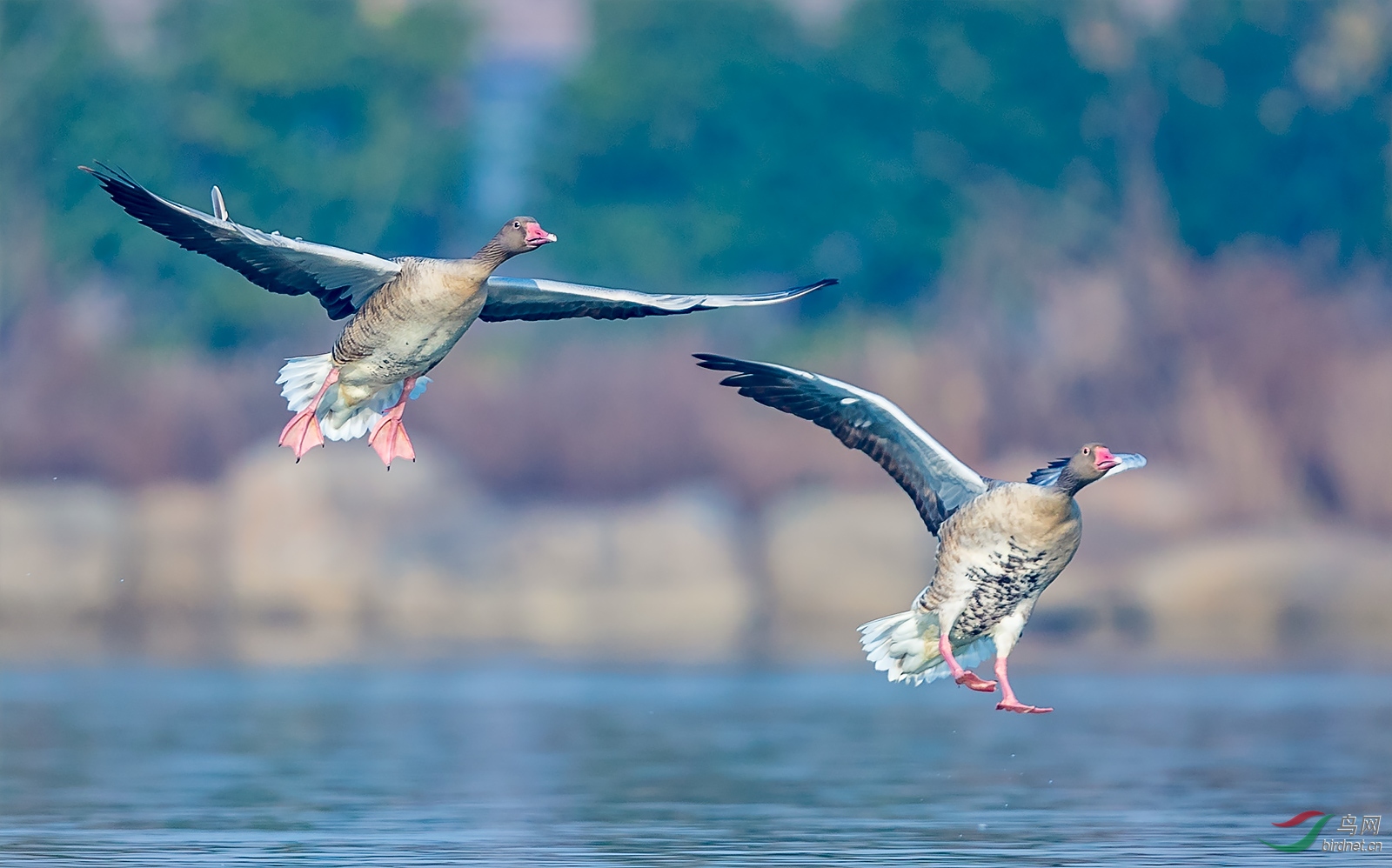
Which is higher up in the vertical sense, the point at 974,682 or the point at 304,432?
the point at 304,432

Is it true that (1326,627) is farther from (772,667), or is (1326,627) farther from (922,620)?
(922,620)

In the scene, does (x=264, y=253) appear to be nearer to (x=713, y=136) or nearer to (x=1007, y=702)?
(x=1007, y=702)

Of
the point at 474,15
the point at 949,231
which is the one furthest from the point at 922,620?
the point at 474,15

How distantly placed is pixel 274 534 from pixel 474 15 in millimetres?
34180

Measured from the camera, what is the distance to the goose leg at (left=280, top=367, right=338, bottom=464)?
16422mm

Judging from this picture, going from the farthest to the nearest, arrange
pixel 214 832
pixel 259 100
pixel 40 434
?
pixel 259 100 < pixel 40 434 < pixel 214 832

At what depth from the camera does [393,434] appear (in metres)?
16.4

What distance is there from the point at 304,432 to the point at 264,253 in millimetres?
1128

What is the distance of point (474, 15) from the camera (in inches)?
2591

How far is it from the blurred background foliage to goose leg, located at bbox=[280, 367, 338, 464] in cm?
3667

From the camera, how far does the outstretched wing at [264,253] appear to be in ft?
50.0

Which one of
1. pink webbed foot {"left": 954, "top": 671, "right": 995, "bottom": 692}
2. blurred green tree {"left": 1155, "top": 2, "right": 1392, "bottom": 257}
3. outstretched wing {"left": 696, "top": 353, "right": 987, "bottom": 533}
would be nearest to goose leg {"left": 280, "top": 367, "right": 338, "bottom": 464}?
outstretched wing {"left": 696, "top": 353, "right": 987, "bottom": 533}

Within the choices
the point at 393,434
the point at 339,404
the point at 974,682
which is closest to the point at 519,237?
the point at 393,434

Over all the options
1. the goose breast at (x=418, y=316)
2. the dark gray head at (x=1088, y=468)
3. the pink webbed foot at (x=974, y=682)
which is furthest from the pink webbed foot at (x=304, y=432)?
the dark gray head at (x=1088, y=468)
